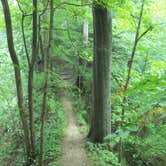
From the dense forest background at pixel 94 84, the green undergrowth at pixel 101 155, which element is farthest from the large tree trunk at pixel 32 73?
the green undergrowth at pixel 101 155

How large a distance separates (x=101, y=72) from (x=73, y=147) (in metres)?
2.57

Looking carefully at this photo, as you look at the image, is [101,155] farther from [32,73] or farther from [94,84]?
[32,73]

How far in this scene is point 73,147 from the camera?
7.29m

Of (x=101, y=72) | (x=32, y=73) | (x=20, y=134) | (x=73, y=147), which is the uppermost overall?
(x=32, y=73)

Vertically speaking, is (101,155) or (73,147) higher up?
(101,155)

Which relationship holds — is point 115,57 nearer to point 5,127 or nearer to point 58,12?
point 58,12

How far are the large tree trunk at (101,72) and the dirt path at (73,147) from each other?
580 millimetres

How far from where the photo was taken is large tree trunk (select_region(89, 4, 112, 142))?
6.33 metres

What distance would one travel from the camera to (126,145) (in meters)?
7.94

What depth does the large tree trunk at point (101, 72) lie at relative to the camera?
249 inches

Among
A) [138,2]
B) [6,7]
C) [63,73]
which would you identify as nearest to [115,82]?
[138,2]

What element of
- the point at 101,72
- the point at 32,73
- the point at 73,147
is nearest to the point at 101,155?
the point at 73,147

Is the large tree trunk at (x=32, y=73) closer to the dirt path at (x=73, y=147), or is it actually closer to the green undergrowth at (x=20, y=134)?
the green undergrowth at (x=20, y=134)

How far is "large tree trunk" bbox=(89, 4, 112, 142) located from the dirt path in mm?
580
